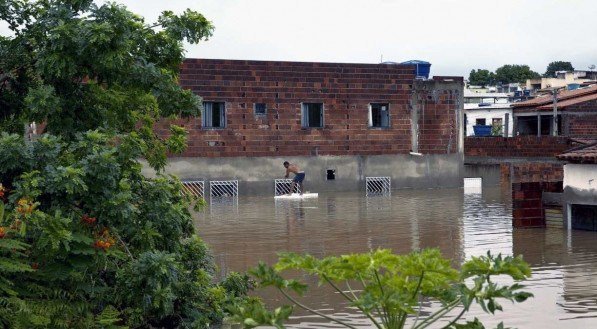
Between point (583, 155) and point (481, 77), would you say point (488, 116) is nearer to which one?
point (583, 155)

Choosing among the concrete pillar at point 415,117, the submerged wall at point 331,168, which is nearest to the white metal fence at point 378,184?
the submerged wall at point 331,168

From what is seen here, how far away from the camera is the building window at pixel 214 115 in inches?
1478

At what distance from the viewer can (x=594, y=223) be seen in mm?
21062

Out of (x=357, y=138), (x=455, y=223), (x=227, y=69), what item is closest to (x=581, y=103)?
(x=357, y=138)

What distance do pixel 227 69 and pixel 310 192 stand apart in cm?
516

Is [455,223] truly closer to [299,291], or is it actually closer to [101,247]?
[101,247]

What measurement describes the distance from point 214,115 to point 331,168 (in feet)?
15.5

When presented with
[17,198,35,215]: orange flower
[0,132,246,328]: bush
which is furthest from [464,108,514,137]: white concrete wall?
[17,198,35,215]: orange flower

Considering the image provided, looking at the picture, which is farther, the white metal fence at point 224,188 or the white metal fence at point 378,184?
the white metal fence at point 378,184

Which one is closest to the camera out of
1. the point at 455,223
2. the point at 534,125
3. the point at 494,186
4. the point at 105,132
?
the point at 105,132

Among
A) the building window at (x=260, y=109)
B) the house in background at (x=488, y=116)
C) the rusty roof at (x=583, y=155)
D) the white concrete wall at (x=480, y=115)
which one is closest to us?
the rusty roof at (x=583, y=155)

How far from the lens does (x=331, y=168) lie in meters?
39.3

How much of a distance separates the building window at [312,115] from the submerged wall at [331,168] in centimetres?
119

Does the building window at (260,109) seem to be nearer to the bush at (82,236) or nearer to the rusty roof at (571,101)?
the rusty roof at (571,101)
